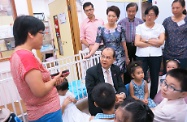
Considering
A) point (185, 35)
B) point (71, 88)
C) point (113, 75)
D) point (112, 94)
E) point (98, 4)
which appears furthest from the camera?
point (98, 4)

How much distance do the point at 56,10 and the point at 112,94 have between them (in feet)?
9.57

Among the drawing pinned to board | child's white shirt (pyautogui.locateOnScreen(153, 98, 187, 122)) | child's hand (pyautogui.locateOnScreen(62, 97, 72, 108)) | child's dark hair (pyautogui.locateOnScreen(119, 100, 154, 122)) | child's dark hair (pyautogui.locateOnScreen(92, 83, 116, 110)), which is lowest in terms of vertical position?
child's hand (pyautogui.locateOnScreen(62, 97, 72, 108))

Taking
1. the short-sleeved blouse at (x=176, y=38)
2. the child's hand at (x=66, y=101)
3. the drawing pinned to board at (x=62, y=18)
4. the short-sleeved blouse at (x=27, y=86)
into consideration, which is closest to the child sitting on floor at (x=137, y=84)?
the short-sleeved blouse at (x=176, y=38)

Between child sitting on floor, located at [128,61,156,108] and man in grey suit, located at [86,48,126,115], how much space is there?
0.27 m

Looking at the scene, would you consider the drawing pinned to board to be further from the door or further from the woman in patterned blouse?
the woman in patterned blouse

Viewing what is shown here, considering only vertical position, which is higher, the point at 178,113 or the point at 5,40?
the point at 5,40

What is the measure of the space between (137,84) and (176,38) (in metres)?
0.78

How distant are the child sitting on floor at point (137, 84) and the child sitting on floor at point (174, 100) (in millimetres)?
921

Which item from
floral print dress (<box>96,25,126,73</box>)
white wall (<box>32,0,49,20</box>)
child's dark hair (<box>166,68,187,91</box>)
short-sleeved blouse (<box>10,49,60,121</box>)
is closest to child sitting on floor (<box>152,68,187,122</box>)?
child's dark hair (<box>166,68,187,91</box>)

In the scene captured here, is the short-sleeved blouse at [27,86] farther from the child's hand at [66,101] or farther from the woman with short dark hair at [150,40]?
the woman with short dark hair at [150,40]

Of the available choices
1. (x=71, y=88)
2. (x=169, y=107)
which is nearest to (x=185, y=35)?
(x=169, y=107)

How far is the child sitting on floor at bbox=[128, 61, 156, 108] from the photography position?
204 centimetres

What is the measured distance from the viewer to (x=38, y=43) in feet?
3.39

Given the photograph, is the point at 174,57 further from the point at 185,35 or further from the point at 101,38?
the point at 101,38
